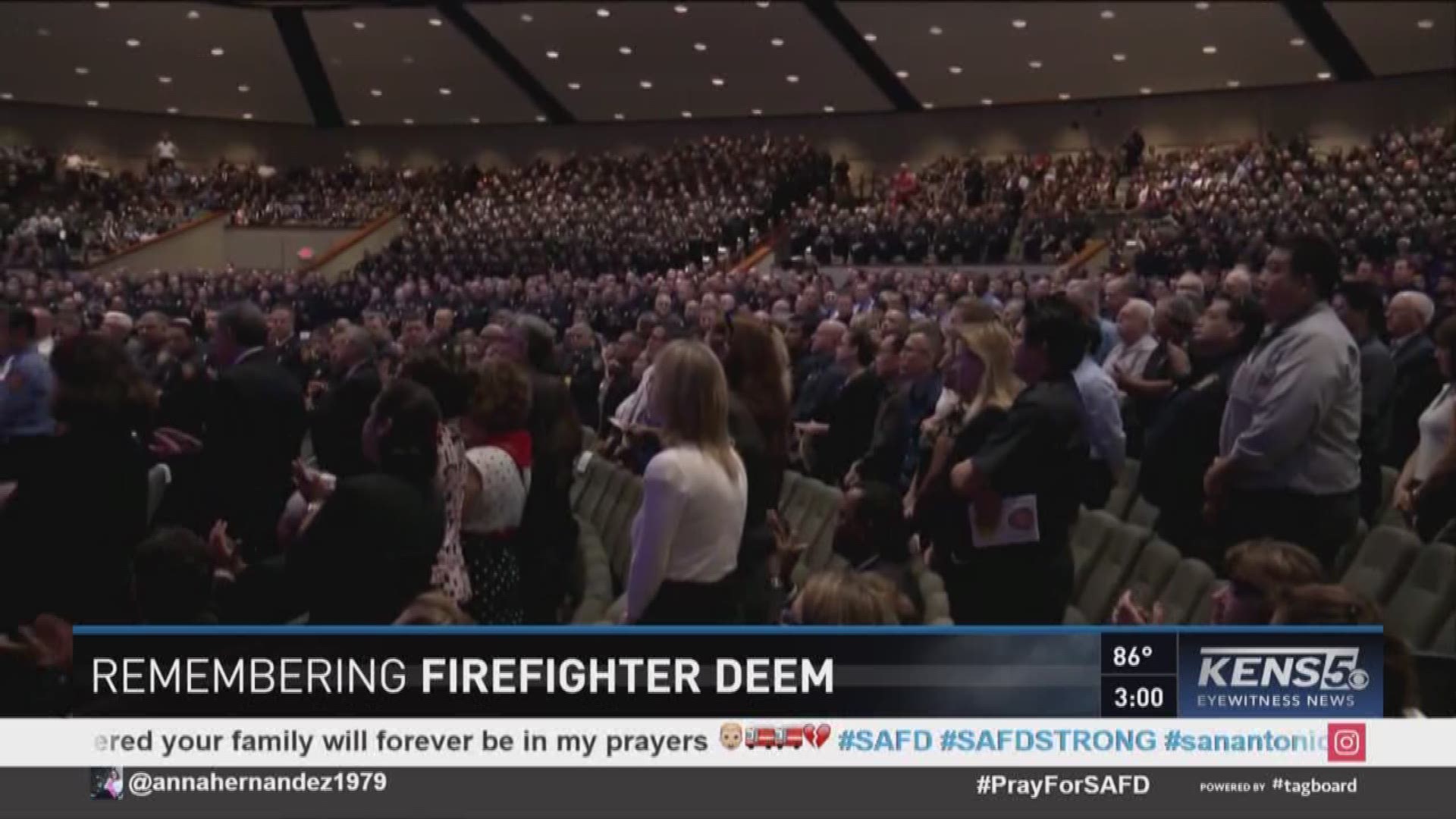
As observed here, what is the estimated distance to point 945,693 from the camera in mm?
2707

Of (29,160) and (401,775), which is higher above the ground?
(29,160)

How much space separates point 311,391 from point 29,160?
22604 millimetres

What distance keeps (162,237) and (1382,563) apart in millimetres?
26169

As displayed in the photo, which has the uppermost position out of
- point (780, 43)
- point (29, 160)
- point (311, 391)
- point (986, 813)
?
point (780, 43)

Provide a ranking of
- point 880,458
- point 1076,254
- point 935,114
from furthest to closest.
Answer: point 935,114 → point 1076,254 → point 880,458

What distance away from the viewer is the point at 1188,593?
3.96 metres

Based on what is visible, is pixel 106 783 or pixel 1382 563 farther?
pixel 1382 563

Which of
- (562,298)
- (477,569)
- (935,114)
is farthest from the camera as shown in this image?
(935,114)

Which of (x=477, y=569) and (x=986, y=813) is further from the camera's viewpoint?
(x=477, y=569)

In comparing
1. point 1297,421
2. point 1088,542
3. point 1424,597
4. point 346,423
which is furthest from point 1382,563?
point 346,423

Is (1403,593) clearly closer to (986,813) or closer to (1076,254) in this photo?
(986,813)

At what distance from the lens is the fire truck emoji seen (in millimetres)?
2740

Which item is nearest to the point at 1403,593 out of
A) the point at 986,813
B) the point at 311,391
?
the point at 986,813

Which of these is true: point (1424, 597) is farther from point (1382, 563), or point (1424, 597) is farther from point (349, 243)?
point (349, 243)
